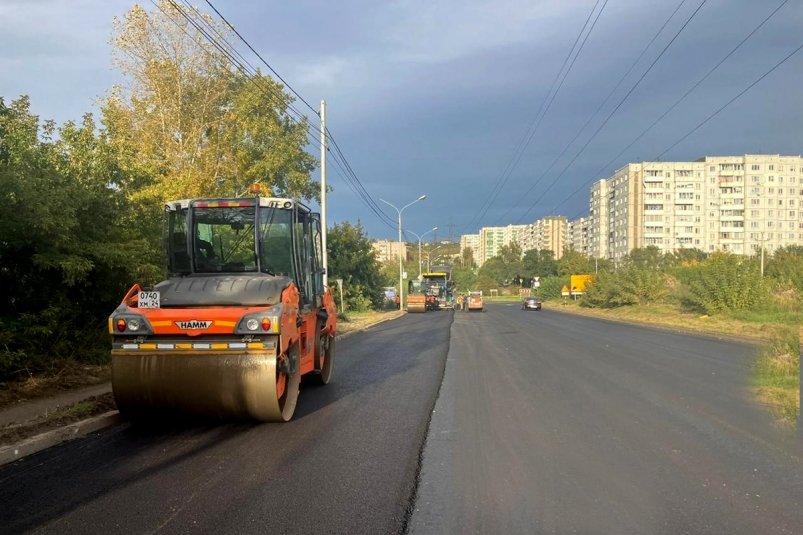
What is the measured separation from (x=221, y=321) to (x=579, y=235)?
16565 centimetres

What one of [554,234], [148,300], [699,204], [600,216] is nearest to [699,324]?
[148,300]

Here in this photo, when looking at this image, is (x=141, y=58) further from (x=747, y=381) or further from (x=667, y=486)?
(x=667, y=486)

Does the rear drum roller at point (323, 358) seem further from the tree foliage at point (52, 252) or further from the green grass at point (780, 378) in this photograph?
the green grass at point (780, 378)

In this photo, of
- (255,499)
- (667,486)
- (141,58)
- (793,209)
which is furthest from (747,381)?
(793,209)

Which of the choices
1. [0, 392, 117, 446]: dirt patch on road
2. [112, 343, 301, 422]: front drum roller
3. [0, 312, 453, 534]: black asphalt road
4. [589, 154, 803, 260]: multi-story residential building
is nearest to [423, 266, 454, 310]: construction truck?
[0, 312, 453, 534]: black asphalt road

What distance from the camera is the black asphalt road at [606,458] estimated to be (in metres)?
4.43

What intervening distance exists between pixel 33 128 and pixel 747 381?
1373cm

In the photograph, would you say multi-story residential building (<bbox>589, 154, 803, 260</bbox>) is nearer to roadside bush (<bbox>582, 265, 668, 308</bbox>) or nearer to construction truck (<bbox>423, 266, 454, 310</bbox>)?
roadside bush (<bbox>582, 265, 668, 308</bbox>)

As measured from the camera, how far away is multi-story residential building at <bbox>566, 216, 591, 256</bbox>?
5984 inches

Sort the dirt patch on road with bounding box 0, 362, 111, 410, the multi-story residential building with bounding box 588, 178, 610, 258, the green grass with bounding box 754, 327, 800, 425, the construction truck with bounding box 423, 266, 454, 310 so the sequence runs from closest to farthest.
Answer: the dirt patch on road with bounding box 0, 362, 111, 410 < the green grass with bounding box 754, 327, 800, 425 < the construction truck with bounding box 423, 266, 454, 310 < the multi-story residential building with bounding box 588, 178, 610, 258

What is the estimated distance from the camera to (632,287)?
4569 centimetres

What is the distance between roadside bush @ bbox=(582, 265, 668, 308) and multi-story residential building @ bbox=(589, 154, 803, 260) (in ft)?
225

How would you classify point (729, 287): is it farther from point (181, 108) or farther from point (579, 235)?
point (579, 235)

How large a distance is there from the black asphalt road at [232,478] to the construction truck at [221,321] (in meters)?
0.47
